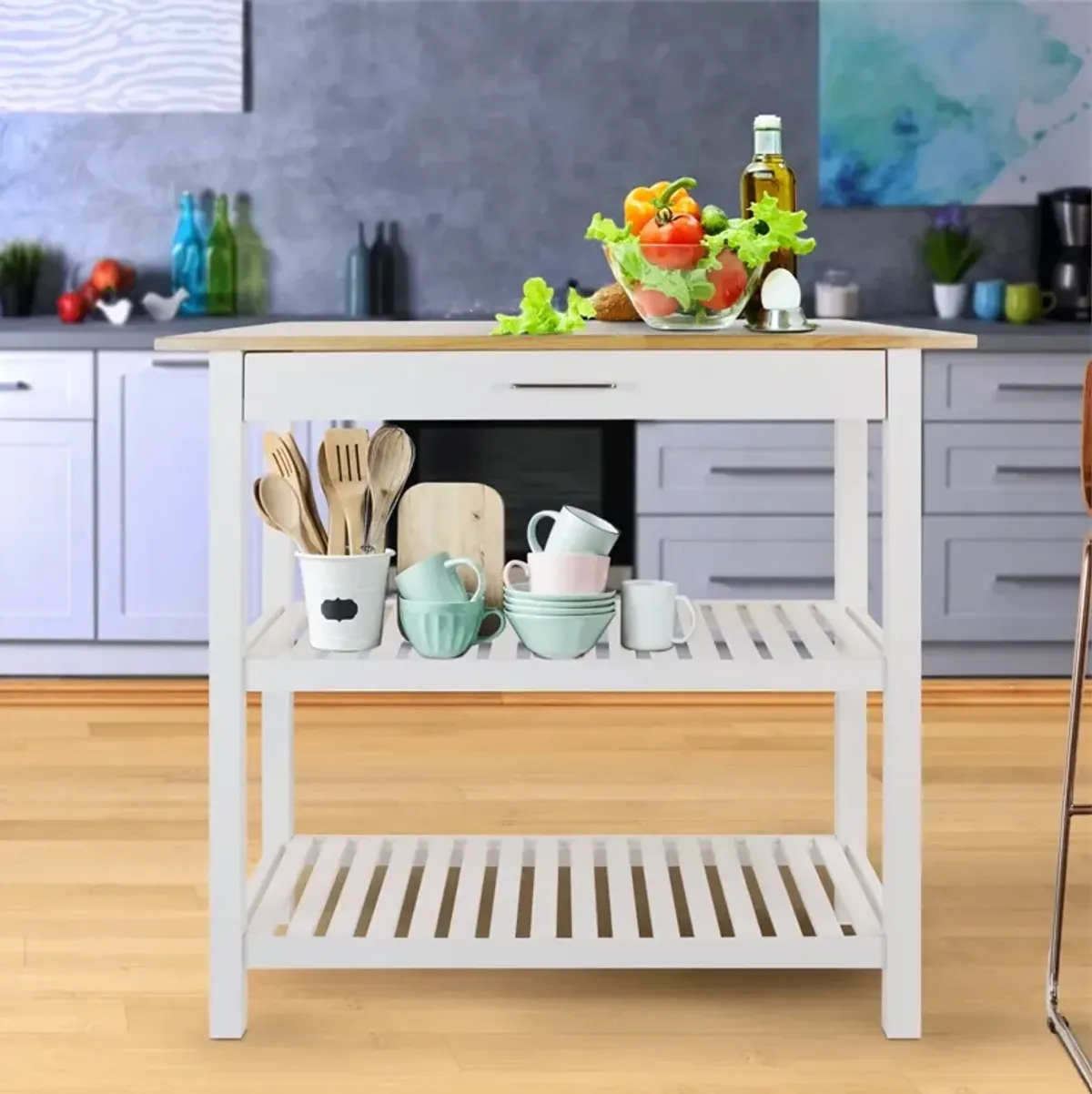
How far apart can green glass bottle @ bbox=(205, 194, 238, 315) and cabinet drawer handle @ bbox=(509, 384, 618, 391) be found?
9.76 feet

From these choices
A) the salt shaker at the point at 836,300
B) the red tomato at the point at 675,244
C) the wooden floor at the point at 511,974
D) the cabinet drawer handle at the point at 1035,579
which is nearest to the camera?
the wooden floor at the point at 511,974

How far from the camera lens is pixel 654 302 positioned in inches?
93.5

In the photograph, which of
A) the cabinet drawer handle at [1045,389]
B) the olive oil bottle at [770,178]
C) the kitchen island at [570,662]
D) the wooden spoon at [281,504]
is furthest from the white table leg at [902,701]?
the cabinet drawer handle at [1045,389]

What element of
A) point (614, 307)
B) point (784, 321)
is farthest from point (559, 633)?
point (614, 307)

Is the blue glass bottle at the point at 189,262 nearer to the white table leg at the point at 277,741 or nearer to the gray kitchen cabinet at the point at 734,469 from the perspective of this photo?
the gray kitchen cabinet at the point at 734,469

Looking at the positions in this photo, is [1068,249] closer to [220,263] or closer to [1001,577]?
[1001,577]

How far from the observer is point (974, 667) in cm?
462

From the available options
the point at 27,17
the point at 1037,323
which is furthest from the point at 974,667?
the point at 27,17

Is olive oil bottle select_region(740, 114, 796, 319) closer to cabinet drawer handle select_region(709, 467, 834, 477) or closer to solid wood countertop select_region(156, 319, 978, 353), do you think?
solid wood countertop select_region(156, 319, 978, 353)

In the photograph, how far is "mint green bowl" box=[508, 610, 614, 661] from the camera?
91.6 inches

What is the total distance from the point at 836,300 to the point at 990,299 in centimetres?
43

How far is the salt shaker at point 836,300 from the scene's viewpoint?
4.99 m

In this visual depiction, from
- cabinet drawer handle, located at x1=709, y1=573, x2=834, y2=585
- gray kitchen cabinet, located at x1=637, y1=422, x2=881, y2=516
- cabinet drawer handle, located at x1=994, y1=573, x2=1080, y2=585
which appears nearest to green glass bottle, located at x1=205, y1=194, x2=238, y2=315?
gray kitchen cabinet, located at x1=637, y1=422, x2=881, y2=516

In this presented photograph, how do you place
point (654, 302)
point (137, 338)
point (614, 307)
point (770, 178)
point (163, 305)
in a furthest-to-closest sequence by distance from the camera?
point (163, 305) → point (137, 338) → point (614, 307) → point (770, 178) → point (654, 302)
